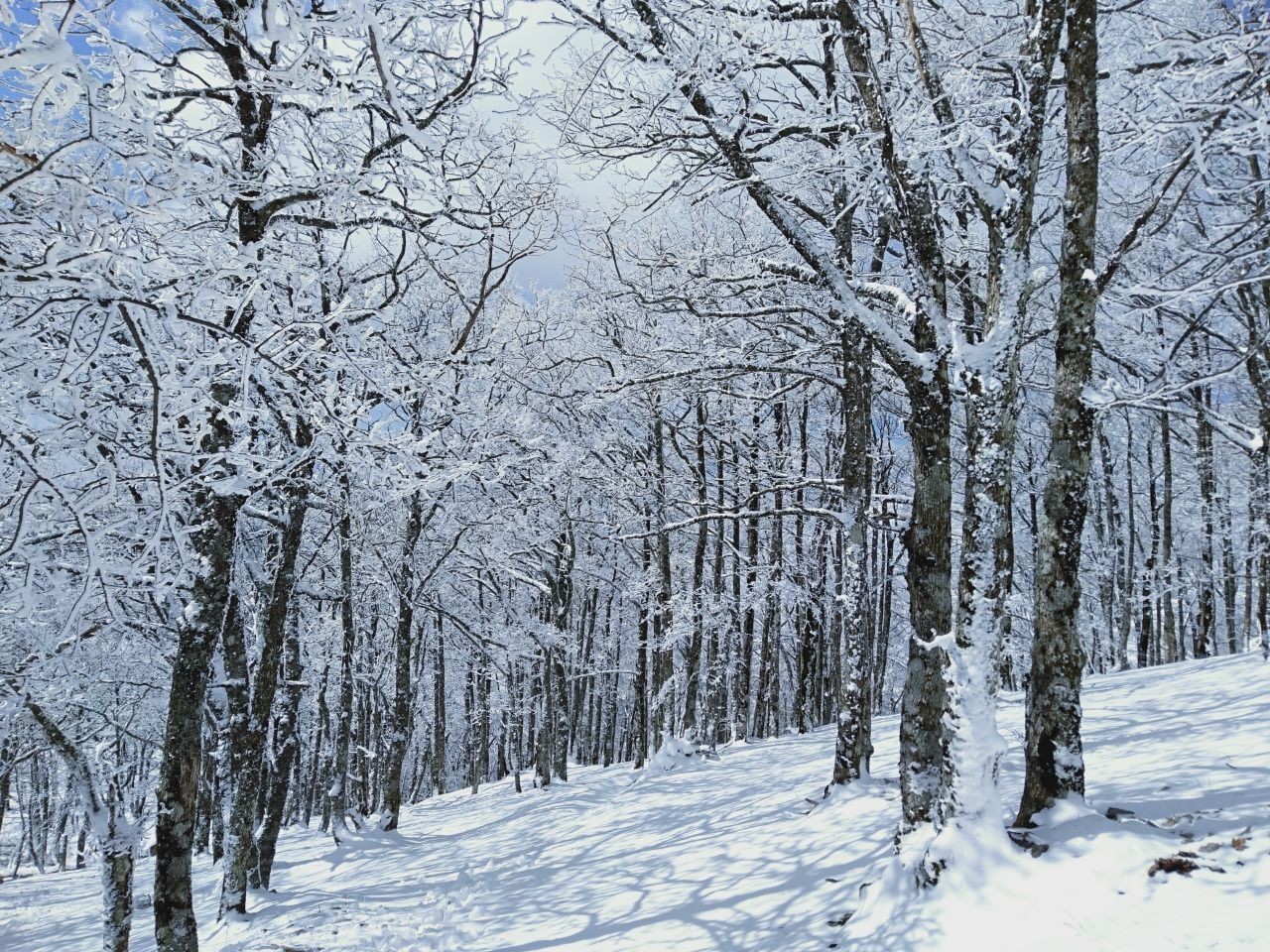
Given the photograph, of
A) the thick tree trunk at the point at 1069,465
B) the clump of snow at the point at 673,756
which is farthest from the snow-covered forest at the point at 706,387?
the clump of snow at the point at 673,756

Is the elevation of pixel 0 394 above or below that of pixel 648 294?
below

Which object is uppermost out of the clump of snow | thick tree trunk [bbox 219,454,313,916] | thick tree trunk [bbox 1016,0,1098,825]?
thick tree trunk [bbox 1016,0,1098,825]

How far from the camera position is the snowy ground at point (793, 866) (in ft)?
11.5

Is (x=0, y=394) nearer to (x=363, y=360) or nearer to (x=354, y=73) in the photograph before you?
(x=363, y=360)

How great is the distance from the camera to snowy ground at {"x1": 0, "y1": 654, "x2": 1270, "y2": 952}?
3512mm

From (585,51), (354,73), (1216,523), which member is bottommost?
(1216,523)

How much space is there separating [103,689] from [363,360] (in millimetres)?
10303

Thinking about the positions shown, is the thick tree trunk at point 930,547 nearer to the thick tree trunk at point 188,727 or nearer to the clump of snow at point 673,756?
the thick tree trunk at point 188,727

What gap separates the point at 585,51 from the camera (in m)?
6.23

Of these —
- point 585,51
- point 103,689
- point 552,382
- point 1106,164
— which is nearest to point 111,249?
point 585,51

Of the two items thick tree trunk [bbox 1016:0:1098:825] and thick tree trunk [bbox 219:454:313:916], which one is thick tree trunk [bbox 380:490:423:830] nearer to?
thick tree trunk [bbox 219:454:313:916]


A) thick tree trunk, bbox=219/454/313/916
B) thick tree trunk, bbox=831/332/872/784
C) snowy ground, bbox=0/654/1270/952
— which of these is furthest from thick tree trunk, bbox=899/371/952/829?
thick tree trunk, bbox=219/454/313/916

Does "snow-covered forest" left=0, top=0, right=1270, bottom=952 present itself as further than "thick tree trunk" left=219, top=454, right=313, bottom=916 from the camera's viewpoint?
No

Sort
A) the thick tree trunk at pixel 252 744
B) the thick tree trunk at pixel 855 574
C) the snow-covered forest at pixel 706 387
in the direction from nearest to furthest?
the snow-covered forest at pixel 706 387, the thick tree trunk at pixel 855 574, the thick tree trunk at pixel 252 744
